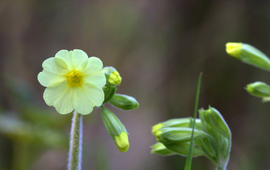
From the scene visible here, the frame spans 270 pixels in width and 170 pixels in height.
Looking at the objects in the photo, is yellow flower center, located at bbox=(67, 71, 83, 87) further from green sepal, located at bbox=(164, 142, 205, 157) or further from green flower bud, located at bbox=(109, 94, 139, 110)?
green sepal, located at bbox=(164, 142, 205, 157)

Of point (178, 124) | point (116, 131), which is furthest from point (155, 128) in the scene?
point (116, 131)

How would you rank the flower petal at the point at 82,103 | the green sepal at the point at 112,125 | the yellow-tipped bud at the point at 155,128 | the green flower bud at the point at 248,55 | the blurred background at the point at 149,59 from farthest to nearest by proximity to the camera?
the blurred background at the point at 149,59 → the green flower bud at the point at 248,55 → the yellow-tipped bud at the point at 155,128 → the green sepal at the point at 112,125 → the flower petal at the point at 82,103

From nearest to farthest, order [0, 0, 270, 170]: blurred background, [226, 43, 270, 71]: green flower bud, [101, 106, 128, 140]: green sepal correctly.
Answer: [101, 106, 128, 140]: green sepal, [226, 43, 270, 71]: green flower bud, [0, 0, 270, 170]: blurred background

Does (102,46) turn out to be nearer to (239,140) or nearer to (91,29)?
(91,29)

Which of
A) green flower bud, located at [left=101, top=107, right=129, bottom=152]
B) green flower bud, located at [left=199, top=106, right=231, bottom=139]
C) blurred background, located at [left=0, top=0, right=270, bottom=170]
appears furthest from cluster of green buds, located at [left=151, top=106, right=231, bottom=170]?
blurred background, located at [left=0, top=0, right=270, bottom=170]

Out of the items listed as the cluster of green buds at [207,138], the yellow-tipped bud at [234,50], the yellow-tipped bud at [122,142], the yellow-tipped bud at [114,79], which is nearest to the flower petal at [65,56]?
the yellow-tipped bud at [114,79]

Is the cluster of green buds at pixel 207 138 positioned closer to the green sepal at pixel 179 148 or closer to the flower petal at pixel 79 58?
the green sepal at pixel 179 148

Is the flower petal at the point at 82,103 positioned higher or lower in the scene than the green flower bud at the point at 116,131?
higher
